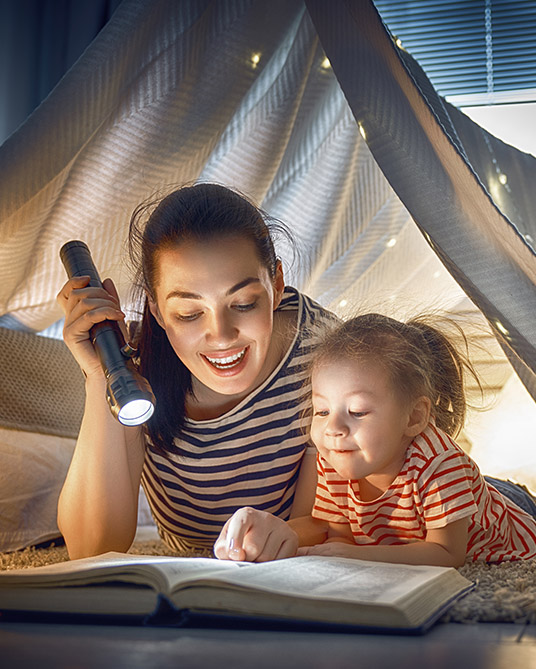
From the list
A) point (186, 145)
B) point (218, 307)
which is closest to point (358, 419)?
point (218, 307)

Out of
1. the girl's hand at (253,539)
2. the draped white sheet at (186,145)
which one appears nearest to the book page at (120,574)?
the girl's hand at (253,539)

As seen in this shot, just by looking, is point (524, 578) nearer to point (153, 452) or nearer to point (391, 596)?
point (391, 596)

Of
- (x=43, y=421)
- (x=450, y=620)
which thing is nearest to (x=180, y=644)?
(x=450, y=620)

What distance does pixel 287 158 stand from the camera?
5.81 ft

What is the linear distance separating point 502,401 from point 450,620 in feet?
4.00

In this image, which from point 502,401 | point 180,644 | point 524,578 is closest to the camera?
point 180,644

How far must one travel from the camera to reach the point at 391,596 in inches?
25.4

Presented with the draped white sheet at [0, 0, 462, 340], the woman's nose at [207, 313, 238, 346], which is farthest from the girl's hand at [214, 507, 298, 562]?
the draped white sheet at [0, 0, 462, 340]

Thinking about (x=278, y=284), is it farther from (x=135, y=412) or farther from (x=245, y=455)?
(x=135, y=412)

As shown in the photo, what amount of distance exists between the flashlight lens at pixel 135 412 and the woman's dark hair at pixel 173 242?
1.02 ft

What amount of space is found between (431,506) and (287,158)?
3.26 feet

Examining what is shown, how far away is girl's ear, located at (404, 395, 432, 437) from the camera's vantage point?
1.12 meters

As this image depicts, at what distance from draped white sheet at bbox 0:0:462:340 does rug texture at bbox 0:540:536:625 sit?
54 cm

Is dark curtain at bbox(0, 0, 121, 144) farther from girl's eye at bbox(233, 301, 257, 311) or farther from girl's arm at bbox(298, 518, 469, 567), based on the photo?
girl's arm at bbox(298, 518, 469, 567)
